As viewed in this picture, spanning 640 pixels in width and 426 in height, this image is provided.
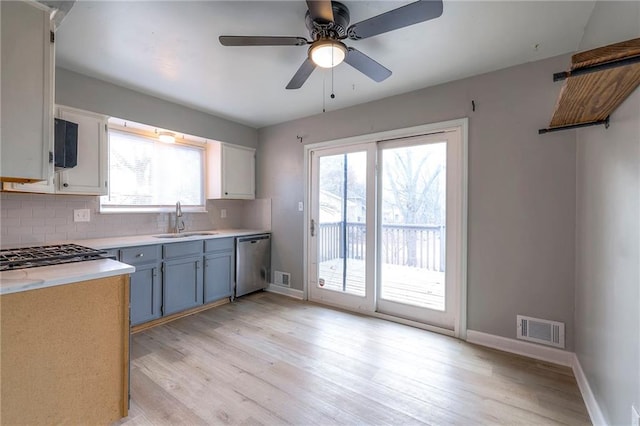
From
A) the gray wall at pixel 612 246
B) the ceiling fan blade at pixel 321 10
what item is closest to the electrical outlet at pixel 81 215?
the ceiling fan blade at pixel 321 10

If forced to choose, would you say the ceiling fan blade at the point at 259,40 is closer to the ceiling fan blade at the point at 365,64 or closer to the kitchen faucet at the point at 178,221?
the ceiling fan blade at the point at 365,64

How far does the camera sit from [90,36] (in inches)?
81.5

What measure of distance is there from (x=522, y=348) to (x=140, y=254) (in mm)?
3663

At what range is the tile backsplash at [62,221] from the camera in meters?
2.43

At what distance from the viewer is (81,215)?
2.86m

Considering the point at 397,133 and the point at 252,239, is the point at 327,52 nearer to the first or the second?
the point at 397,133

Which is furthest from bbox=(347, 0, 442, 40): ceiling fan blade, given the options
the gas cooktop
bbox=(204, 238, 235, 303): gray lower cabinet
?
bbox=(204, 238, 235, 303): gray lower cabinet

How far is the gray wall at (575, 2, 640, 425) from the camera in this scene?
3.95ft

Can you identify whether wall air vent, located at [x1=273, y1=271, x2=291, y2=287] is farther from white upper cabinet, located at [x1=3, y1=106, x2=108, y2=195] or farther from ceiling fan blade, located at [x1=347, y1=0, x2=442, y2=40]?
ceiling fan blade, located at [x1=347, y1=0, x2=442, y2=40]

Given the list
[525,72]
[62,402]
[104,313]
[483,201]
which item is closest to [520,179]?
[483,201]

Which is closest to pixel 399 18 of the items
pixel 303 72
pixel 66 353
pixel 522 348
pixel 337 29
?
pixel 337 29

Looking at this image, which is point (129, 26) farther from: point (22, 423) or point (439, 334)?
point (439, 334)

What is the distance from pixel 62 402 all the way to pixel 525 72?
392cm

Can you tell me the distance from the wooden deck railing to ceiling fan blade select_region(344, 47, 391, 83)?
Result: 1.63 m
